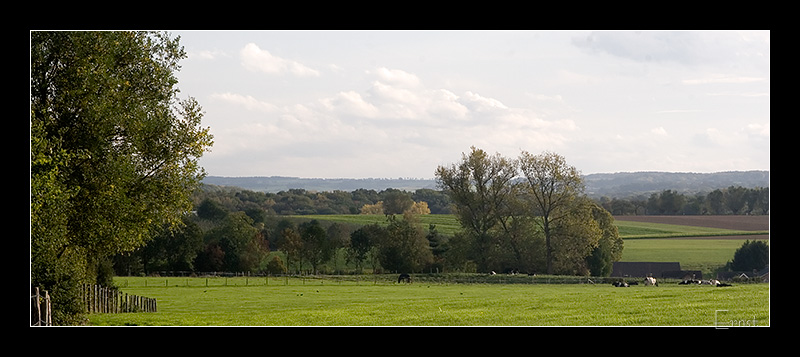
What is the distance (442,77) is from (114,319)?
754 inches

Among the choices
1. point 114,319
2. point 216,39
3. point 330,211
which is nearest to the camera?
point 114,319

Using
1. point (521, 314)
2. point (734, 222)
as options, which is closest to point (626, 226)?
point (734, 222)

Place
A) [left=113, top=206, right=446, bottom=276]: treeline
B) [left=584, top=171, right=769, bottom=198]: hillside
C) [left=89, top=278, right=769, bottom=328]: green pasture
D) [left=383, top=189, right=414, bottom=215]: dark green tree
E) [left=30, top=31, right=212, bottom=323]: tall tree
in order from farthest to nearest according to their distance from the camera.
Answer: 1. [left=383, top=189, right=414, bottom=215]: dark green tree
2. [left=113, top=206, right=446, bottom=276]: treeline
3. [left=584, top=171, right=769, bottom=198]: hillside
4. [left=89, top=278, right=769, bottom=328]: green pasture
5. [left=30, top=31, right=212, bottom=323]: tall tree

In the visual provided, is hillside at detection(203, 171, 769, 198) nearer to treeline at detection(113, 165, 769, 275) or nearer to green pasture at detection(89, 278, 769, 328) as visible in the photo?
treeline at detection(113, 165, 769, 275)

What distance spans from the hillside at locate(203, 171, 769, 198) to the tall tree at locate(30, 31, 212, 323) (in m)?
17.1

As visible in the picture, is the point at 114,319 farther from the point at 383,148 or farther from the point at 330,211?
the point at 330,211

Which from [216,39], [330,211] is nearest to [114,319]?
[216,39]

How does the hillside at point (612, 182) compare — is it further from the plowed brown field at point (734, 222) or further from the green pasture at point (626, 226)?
the plowed brown field at point (734, 222)

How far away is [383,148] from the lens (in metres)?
30.6

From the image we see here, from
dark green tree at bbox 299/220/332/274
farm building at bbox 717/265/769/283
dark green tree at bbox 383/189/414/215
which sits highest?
dark green tree at bbox 383/189/414/215

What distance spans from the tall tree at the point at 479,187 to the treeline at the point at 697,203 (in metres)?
6.94

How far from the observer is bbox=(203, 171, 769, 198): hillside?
3925 cm

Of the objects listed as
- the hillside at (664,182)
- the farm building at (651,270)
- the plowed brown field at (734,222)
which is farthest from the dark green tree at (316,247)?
the plowed brown field at (734,222)

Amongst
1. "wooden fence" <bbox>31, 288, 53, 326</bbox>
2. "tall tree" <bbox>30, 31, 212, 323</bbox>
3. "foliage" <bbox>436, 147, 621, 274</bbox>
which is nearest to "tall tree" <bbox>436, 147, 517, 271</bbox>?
"foliage" <bbox>436, 147, 621, 274</bbox>
